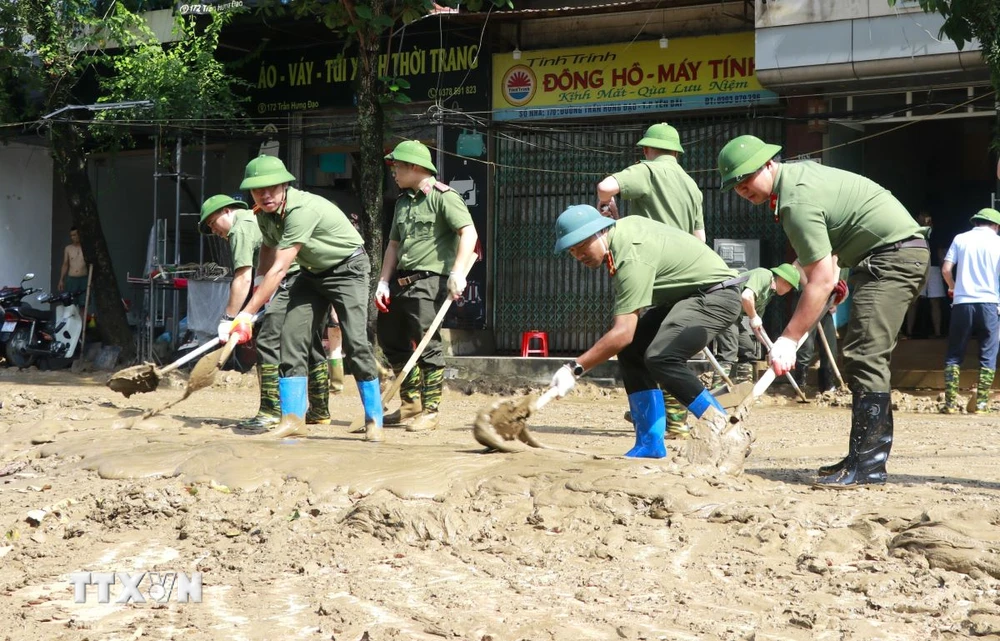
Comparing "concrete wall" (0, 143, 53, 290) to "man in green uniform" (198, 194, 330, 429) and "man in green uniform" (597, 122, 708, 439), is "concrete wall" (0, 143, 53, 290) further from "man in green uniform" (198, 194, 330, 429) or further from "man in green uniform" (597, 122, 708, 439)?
"man in green uniform" (597, 122, 708, 439)

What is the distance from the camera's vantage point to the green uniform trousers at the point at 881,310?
576cm

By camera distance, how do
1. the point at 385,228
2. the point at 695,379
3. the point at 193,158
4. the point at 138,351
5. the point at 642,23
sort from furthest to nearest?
1. the point at 193,158
2. the point at 385,228
3. the point at 138,351
4. the point at 642,23
5. the point at 695,379

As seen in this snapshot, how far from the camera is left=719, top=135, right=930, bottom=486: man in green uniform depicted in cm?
561

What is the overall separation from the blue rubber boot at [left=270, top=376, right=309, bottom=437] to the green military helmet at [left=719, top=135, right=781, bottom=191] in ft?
10.2

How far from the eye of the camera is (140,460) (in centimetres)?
637

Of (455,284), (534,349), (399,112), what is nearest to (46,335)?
(399,112)

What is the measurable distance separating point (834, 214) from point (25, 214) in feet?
51.1

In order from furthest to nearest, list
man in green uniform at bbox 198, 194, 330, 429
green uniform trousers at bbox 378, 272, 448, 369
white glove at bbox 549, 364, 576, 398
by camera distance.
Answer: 1. green uniform trousers at bbox 378, 272, 448, 369
2. man in green uniform at bbox 198, 194, 330, 429
3. white glove at bbox 549, 364, 576, 398

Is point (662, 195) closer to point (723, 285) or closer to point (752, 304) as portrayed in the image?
point (752, 304)

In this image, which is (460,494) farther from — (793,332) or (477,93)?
(477,93)

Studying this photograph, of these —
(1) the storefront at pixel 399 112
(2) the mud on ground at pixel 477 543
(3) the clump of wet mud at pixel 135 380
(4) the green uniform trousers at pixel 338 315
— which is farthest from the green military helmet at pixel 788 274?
(1) the storefront at pixel 399 112

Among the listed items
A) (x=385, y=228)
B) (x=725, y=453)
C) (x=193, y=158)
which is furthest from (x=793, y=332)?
(x=193, y=158)

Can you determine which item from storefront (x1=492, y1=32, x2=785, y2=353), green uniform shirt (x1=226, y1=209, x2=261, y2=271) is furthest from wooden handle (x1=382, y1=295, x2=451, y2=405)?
storefront (x1=492, y1=32, x2=785, y2=353)

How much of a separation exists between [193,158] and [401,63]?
4439 mm
